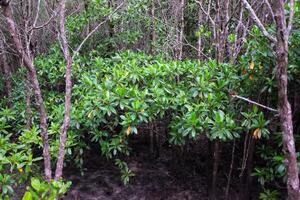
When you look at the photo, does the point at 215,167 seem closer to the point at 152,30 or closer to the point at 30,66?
the point at 30,66

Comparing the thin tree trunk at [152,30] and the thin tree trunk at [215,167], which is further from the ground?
the thin tree trunk at [152,30]

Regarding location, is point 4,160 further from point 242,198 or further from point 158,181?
point 242,198

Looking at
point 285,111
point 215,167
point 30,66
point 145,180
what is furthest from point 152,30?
point 285,111

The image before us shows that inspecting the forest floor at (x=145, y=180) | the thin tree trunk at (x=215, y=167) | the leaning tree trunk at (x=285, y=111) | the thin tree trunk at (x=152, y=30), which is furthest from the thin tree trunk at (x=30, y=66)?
the thin tree trunk at (x=152, y=30)

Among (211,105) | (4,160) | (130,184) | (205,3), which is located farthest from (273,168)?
(205,3)

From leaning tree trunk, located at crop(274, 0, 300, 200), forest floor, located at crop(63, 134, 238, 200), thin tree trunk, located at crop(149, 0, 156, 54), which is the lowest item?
forest floor, located at crop(63, 134, 238, 200)

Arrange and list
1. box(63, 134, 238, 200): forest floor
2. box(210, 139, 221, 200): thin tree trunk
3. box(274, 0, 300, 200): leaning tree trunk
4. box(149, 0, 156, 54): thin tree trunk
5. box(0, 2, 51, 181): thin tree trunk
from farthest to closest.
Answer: box(149, 0, 156, 54): thin tree trunk, box(63, 134, 238, 200): forest floor, box(210, 139, 221, 200): thin tree trunk, box(0, 2, 51, 181): thin tree trunk, box(274, 0, 300, 200): leaning tree trunk

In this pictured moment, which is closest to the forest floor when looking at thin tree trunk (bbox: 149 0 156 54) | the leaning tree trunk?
the leaning tree trunk

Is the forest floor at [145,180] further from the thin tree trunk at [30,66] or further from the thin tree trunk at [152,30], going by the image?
the thin tree trunk at [152,30]

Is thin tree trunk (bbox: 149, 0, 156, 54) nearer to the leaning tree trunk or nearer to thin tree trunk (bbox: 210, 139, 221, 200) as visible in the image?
thin tree trunk (bbox: 210, 139, 221, 200)

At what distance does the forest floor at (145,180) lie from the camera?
13.2ft

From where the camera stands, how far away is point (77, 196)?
397 centimetres

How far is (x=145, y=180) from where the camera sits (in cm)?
423

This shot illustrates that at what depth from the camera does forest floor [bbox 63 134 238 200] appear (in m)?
4.01
